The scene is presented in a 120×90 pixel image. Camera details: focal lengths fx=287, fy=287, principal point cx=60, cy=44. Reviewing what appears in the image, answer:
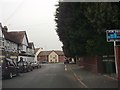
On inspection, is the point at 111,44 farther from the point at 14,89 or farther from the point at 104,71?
the point at 14,89

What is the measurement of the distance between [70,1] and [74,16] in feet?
6.83

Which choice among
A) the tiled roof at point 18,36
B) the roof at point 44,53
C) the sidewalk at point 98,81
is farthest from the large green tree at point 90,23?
the roof at point 44,53

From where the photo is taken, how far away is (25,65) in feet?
133

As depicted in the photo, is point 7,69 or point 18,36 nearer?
point 7,69

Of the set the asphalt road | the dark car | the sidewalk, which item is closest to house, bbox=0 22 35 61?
the dark car

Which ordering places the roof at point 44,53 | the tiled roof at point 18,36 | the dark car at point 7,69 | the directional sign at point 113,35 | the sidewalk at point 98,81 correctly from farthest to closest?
1. the roof at point 44,53
2. the tiled roof at point 18,36
3. the dark car at point 7,69
4. the directional sign at point 113,35
5. the sidewalk at point 98,81

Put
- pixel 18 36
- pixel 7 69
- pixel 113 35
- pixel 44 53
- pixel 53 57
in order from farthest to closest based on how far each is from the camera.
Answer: pixel 44 53 → pixel 53 57 → pixel 18 36 → pixel 7 69 → pixel 113 35

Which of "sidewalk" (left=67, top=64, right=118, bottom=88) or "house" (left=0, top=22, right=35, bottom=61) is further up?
"house" (left=0, top=22, right=35, bottom=61)

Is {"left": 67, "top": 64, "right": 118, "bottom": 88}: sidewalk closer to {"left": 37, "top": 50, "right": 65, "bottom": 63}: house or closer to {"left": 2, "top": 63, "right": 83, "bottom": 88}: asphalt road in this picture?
{"left": 2, "top": 63, "right": 83, "bottom": 88}: asphalt road

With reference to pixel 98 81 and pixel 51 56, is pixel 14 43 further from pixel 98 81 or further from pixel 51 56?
pixel 51 56

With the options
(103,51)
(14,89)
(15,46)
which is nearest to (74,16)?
(103,51)

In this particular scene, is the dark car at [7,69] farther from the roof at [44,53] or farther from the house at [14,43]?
the roof at [44,53]

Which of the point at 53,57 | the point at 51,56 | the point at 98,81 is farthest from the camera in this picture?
the point at 51,56

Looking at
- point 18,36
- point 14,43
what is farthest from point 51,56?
point 14,43
